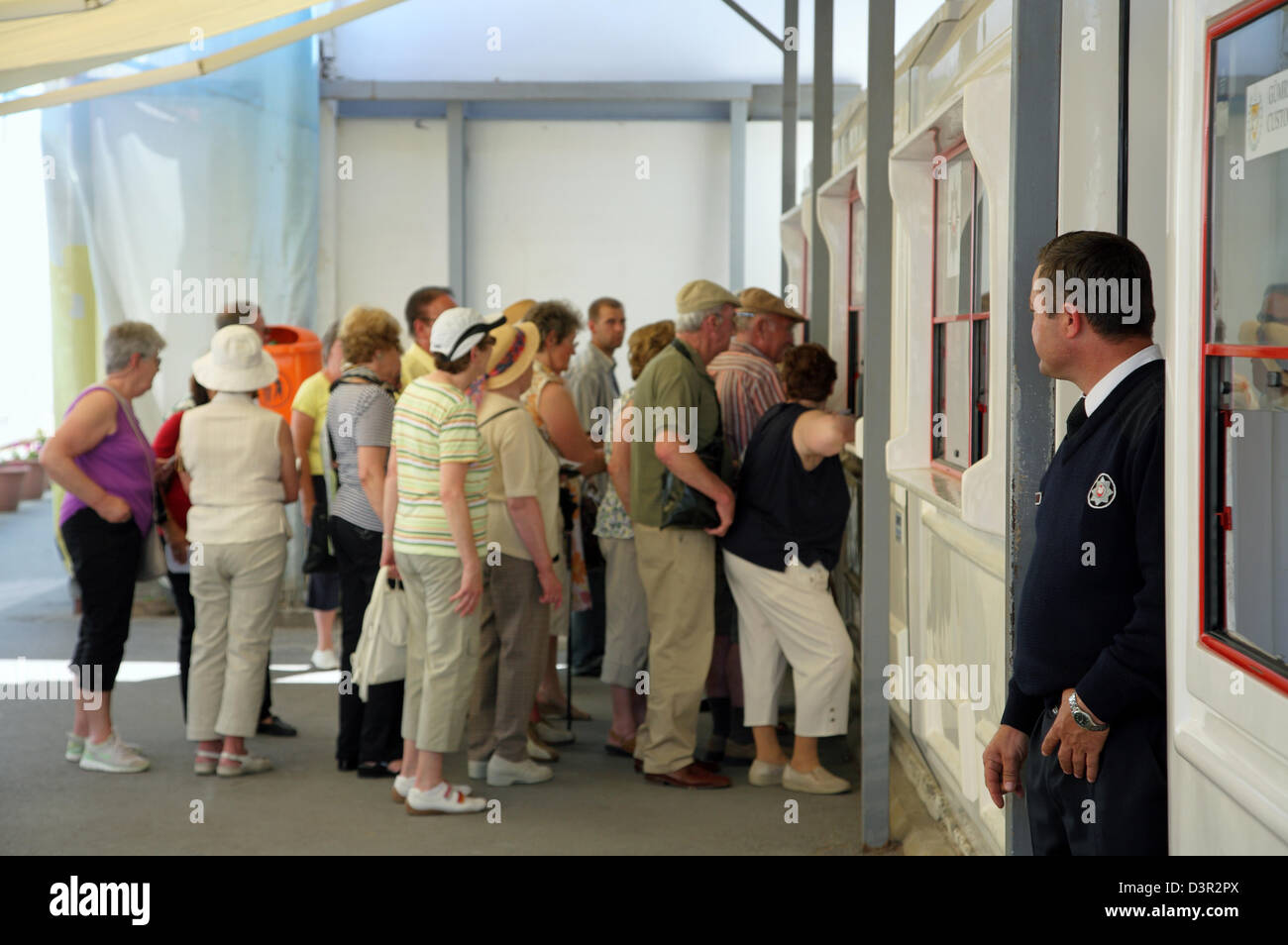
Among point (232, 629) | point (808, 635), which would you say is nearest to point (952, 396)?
point (808, 635)

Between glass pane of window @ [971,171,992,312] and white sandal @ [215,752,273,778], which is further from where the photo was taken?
white sandal @ [215,752,273,778]

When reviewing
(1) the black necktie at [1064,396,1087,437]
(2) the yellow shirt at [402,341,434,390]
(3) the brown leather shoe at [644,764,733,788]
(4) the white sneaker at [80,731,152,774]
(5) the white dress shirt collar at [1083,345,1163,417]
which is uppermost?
(2) the yellow shirt at [402,341,434,390]

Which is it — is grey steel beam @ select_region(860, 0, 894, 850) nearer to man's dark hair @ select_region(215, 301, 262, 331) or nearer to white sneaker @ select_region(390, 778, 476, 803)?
white sneaker @ select_region(390, 778, 476, 803)

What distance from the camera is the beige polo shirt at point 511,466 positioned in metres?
4.57

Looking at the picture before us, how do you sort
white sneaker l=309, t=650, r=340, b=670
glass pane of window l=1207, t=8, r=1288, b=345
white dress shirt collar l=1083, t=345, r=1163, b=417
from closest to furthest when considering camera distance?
1. glass pane of window l=1207, t=8, r=1288, b=345
2. white dress shirt collar l=1083, t=345, r=1163, b=417
3. white sneaker l=309, t=650, r=340, b=670

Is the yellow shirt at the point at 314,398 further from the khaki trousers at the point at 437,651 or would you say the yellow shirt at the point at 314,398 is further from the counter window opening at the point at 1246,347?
the counter window opening at the point at 1246,347

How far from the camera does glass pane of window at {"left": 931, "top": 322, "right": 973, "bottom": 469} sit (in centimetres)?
378

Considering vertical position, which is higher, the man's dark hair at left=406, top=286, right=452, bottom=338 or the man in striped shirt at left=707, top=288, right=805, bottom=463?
the man's dark hair at left=406, top=286, right=452, bottom=338

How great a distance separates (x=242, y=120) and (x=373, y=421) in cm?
482

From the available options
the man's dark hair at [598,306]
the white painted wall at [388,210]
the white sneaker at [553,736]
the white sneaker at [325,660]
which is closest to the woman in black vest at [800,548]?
the white sneaker at [553,736]

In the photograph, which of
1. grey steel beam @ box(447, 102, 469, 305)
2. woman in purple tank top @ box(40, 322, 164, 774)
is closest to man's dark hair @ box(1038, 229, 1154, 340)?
woman in purple tank top @ box(40, 322, 164, 774)

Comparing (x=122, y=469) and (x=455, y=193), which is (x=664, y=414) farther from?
(x=455, y=193)

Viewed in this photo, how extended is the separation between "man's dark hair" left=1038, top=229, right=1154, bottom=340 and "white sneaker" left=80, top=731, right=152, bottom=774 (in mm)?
4334
